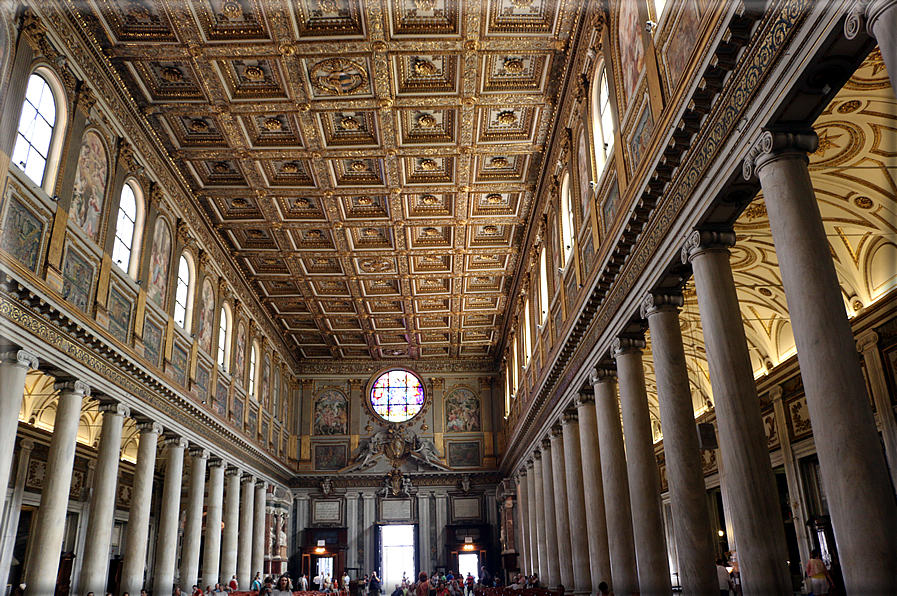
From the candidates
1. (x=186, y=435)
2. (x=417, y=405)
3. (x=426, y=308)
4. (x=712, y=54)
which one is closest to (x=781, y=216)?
(x=712, y=54)

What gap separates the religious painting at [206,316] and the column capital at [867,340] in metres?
17.1

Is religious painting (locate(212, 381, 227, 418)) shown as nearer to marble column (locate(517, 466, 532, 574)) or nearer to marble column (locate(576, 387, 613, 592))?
marble column (locate(517, 466, 532, 574))

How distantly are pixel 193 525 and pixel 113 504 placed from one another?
20.3 ft

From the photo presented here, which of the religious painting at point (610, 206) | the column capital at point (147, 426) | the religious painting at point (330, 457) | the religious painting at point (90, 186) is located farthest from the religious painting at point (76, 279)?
the religious painting at point (330, 457)

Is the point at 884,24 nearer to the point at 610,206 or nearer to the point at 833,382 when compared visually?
the point at 833,382

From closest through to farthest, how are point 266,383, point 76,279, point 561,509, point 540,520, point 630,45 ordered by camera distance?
point 630,45
point 76,279
point 561,509
point 540,520
point 266,383

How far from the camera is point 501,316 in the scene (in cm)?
3078

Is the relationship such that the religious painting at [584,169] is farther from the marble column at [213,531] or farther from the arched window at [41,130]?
the marble column at [213,531]

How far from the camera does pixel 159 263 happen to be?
18.2 meters

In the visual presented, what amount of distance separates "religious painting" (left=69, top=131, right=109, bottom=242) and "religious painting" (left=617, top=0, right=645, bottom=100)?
10.5 metres

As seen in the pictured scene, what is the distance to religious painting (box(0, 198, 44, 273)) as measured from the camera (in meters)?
11.3

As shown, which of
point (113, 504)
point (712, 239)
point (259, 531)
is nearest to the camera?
point (712, 239)

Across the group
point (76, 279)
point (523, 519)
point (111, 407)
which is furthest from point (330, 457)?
point (76, 279)

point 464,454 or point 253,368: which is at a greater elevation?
point 253,368
